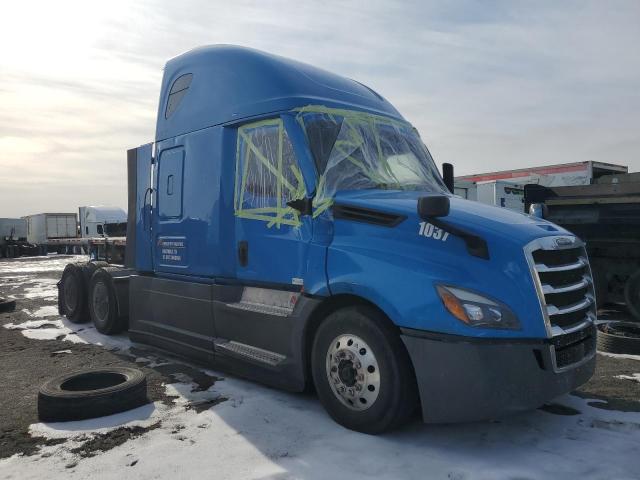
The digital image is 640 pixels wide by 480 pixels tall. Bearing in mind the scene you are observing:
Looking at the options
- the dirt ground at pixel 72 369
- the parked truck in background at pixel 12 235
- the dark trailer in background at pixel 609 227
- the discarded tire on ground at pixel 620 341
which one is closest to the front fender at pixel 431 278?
the dirt ground at pixel 72 369

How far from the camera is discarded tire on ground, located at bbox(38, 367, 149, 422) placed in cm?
428

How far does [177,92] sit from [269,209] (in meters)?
2.37

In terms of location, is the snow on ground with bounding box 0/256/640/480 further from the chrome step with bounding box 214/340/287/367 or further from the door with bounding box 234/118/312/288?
the door with bounding box 234/118/312/288

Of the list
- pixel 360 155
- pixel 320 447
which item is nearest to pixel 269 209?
pixel 360 155

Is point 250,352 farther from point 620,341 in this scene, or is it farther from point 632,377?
point 620,341

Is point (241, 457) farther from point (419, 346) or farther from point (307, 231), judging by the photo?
point (307, 231)

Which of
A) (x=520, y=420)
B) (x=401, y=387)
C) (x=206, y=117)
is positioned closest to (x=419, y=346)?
(x=401, y=387)

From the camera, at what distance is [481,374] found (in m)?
3.41

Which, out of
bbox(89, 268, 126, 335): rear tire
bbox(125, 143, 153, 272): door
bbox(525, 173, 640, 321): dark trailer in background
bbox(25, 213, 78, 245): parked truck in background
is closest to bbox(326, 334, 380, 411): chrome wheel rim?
bbox(125, 143, 153, 272): door

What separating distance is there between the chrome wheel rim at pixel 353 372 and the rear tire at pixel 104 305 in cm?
481

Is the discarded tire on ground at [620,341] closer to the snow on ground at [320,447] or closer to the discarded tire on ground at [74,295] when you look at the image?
the snow on ground at [320,447]

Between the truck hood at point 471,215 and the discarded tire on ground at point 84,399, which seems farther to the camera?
the discarded tire on ground at point 84,399

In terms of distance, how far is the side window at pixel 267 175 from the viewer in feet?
14.9

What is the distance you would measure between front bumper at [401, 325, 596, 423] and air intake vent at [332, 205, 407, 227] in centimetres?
80
